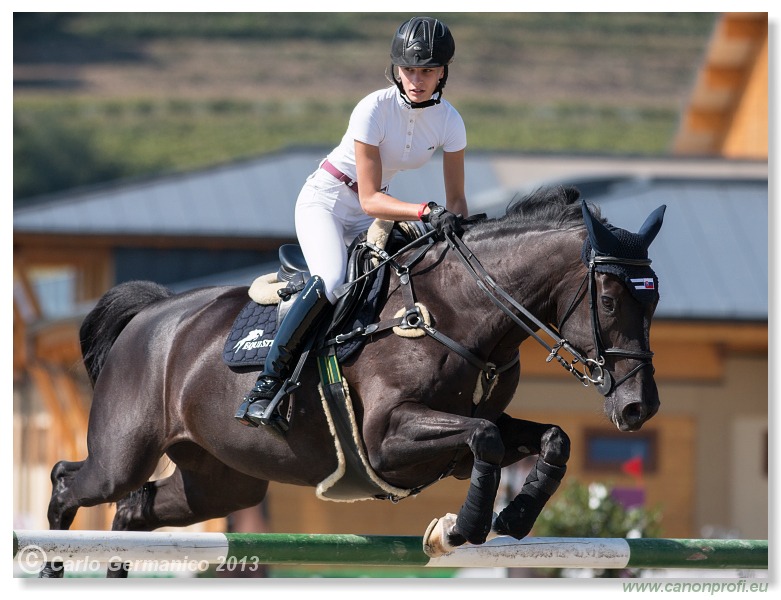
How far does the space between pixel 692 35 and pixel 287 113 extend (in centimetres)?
2512

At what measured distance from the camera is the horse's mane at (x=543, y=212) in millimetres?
4707

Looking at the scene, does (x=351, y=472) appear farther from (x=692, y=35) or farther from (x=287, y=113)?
(x=692, y=35)

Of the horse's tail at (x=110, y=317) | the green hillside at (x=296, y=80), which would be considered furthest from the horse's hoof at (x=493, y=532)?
the green hillside at (x=296, y=80)

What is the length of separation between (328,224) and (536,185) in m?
7.23

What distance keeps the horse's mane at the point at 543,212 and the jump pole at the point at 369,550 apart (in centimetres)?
119

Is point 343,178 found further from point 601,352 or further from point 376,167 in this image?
point 601,352

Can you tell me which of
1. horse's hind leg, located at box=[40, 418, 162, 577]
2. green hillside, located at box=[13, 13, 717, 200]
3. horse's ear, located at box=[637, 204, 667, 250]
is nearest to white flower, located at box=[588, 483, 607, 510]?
horse's hind leg, located at box=[40, 418, 162, 577]

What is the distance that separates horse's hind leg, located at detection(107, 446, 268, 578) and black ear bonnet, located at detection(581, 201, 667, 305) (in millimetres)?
2202

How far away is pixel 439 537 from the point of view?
4434 millimetres

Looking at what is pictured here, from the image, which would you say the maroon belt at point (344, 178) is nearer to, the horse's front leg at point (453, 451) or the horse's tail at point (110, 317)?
the horse's front leg at point (453, 451)

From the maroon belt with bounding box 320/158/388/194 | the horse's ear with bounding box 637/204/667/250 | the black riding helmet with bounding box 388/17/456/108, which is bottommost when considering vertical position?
the horse's ear with bounding box 637/204/667/250

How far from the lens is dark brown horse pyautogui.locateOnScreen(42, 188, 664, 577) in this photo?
14.3 feet

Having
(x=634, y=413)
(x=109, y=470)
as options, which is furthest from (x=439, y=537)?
(x=109, y=470)

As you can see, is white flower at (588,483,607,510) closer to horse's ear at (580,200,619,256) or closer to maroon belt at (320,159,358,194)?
maroon belt at (320,159,358,194)
